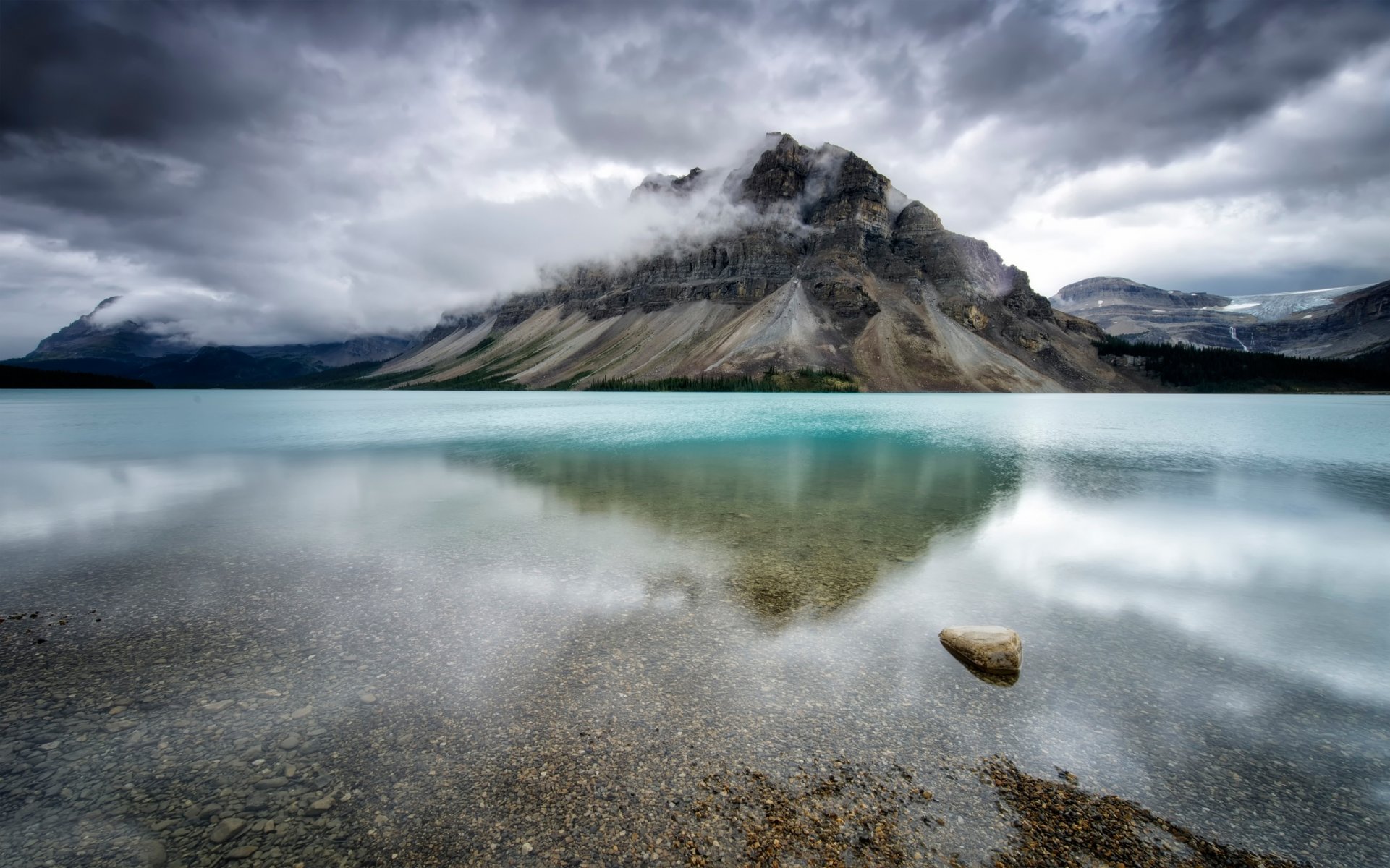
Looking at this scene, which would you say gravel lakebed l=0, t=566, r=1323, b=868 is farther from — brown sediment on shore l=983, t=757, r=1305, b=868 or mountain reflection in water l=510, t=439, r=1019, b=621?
mountain reflection in water l=510, t=439, r=1019, b=621

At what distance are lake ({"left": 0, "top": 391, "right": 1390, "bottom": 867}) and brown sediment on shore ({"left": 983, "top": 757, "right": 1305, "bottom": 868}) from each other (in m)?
0.05

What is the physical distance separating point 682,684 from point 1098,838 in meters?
6.12

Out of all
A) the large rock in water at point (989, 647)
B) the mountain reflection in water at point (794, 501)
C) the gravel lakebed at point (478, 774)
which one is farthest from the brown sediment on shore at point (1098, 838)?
the mountain reflection in water at point (794, 501)

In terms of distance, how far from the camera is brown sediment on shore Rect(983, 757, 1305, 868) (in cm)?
669

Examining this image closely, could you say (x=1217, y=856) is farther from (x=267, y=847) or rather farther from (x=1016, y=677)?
(x=267, y=847)

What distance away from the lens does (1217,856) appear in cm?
684

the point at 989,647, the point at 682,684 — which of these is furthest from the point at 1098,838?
the point at 682,684

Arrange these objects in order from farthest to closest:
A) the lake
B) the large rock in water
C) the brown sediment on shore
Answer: the large rock in water
the lake
the brown sediment on shore

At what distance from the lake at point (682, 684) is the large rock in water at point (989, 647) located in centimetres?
41

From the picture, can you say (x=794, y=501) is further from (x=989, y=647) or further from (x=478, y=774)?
(x=478, y=774)

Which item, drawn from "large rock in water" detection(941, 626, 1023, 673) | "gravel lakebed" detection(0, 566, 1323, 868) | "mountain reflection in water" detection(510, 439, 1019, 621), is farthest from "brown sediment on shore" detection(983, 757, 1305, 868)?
"mountain reflection in water" detection(510, 439, 1019, 621)

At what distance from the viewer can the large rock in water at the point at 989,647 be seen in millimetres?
11180

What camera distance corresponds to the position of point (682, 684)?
10.5 m

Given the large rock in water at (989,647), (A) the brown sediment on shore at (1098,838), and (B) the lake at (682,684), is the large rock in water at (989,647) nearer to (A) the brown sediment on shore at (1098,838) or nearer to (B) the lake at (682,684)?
(B) the lake at (682,684)
